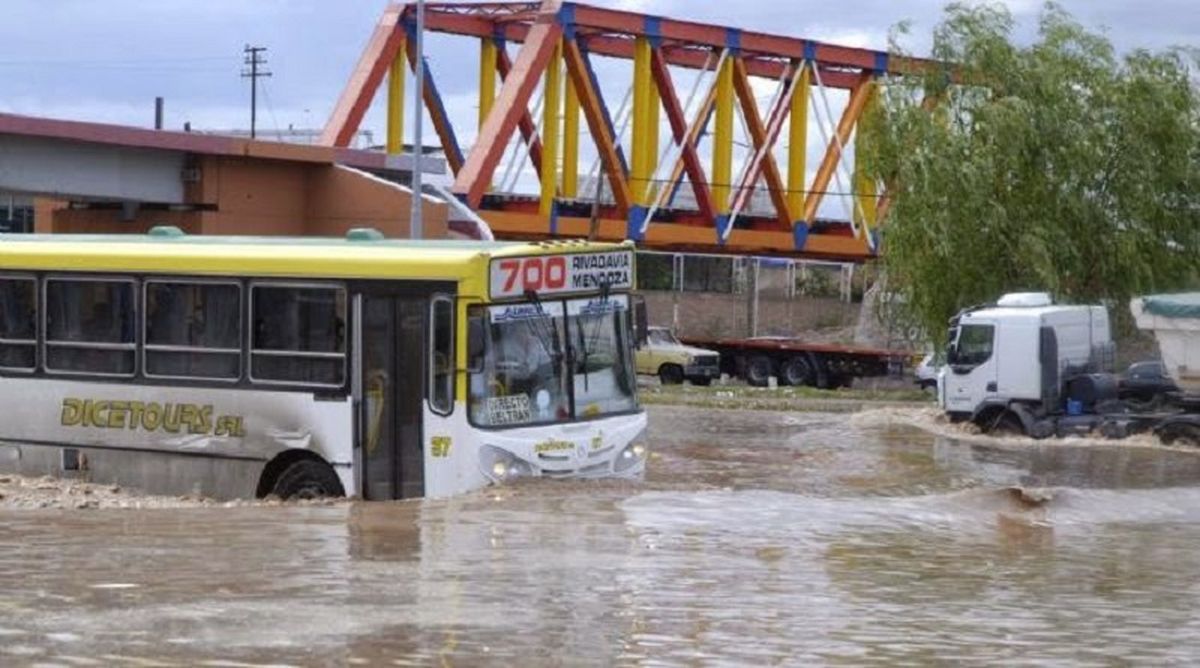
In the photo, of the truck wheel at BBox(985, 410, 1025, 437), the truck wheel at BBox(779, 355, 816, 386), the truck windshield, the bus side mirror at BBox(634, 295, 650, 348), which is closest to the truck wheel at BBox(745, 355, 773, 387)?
the truck wheel at BBox(779, 355, 816, 386)

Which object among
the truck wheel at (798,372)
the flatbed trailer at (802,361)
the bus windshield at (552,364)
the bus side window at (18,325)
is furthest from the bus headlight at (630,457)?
the truck wheel at (798,372)

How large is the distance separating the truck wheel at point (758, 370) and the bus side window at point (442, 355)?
3970 cm

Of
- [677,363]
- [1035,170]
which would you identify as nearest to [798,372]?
[677,363]

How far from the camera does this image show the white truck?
110 ft

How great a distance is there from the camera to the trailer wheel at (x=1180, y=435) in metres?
32.6

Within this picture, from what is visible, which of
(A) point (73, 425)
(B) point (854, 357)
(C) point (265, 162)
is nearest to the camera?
(A) point (73, 425)

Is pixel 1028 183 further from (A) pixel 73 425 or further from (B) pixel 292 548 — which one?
(B) pixel 292 548

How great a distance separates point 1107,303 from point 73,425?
30.3 metres

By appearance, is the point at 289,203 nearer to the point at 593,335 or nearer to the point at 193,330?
the point at 193,330

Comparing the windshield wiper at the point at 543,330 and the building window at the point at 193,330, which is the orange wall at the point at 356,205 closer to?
the building window at the point at 193,330

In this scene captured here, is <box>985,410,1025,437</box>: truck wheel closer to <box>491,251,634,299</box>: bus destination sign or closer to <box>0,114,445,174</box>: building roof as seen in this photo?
<box>0,114,445,174</box>: building roof

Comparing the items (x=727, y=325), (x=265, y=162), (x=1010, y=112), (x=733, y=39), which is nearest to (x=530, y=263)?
→ (x=265, y=162)

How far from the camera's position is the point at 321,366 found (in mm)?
18234

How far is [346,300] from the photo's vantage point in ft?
59.7
